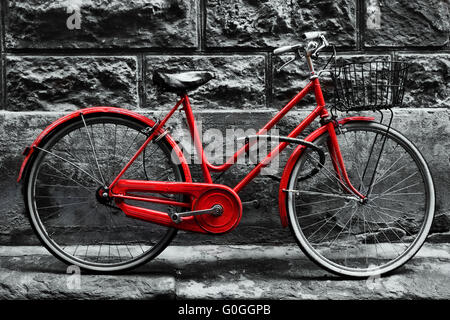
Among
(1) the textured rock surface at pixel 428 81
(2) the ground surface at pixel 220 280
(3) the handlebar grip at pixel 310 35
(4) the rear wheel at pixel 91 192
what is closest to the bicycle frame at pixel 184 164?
(3) the handlebar grip at pixel 310 35

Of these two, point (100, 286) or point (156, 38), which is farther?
point (156, 38)

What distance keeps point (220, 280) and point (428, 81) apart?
6.80ft

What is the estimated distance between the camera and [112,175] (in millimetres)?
3322

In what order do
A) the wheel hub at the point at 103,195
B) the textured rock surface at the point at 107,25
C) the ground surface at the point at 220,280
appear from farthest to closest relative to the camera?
the textured rock surface at the point at 107,25
the wheel hub at the point at 103,195
the ground surface at the point at 220,280

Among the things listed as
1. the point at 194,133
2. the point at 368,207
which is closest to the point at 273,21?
the point at 194,133

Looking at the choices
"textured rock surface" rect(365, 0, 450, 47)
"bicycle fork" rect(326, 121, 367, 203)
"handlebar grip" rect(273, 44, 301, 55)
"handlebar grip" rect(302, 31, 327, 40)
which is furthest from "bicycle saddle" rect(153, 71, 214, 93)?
"textured rock surface" rect(365, 0, 450, 47)

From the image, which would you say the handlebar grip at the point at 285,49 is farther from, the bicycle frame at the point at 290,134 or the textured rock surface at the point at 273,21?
the textured rock surface at the point at 273,21

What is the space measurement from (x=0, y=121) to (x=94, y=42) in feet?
2.88

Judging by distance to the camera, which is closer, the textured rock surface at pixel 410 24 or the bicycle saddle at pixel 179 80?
the bicycle saddle at pixel 179 80

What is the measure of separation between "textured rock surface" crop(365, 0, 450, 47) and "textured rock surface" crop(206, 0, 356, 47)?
0.65 feet

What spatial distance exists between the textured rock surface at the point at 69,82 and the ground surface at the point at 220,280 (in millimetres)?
1093

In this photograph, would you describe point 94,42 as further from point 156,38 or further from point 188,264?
point 188,264

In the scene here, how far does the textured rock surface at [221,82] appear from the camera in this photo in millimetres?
3309
